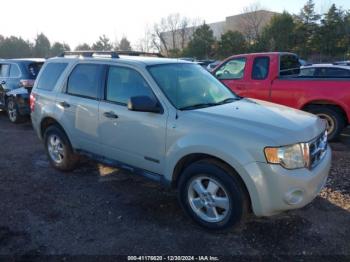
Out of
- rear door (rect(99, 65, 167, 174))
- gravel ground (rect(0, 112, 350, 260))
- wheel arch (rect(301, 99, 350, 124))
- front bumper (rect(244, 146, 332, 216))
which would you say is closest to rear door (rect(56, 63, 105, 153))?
rear door (rect(99, 65, 167, 174))

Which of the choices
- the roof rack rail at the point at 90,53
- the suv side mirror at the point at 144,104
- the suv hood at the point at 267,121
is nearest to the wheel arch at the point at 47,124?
the roof rack rail at the point at 90,53

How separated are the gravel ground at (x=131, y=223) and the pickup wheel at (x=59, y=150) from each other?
195 mm

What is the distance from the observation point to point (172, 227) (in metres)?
3.87

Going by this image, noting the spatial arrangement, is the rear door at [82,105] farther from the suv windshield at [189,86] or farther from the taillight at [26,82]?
the taillight at [26,82]

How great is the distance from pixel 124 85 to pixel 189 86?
832mm

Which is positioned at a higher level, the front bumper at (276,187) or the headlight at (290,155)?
the headlight at (290,155)

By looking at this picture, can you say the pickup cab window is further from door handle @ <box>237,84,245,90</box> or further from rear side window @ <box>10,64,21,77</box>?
rear side window @ <box>10,64,21,77</box>

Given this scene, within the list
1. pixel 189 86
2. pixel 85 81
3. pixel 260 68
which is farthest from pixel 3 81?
Answer: pixel 189 86

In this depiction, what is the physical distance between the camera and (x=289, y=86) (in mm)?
7285

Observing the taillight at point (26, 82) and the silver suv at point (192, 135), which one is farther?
the taillight at point (26, 82)

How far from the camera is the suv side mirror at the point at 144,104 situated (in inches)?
151

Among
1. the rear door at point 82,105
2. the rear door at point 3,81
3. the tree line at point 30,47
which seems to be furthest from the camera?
the tree line at point 30,47

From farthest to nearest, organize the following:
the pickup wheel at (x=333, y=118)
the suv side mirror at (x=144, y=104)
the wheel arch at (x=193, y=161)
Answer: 1. the pickup wheel at (x=333, y=118)
2. the suv side mirror at (x=144, y=104)
3. the wheel arch at (x=193, y=161)

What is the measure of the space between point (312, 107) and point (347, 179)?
2.50 meters
